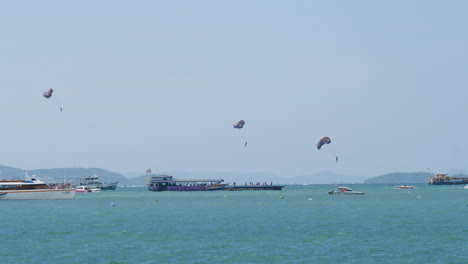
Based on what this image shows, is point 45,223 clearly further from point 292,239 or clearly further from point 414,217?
point 414,217

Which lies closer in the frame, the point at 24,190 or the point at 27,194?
the point at 24,190

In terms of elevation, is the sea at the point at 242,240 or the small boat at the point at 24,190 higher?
the small boat at the point at 24,190

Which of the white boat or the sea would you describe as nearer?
the sea

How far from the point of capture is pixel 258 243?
219 feet

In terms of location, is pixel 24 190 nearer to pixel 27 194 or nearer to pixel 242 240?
pixel 27 194

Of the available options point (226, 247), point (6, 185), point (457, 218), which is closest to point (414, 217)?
point (457, 218)

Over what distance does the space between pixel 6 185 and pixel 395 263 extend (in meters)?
145

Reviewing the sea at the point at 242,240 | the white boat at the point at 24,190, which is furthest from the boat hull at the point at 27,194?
the sea at the point at 242,240

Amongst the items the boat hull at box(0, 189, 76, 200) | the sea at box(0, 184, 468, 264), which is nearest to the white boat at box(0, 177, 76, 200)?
the boat hull at box(0, 189, 76, 200)

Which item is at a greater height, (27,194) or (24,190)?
(24,190)

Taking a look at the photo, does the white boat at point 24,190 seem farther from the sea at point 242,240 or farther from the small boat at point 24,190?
the sea at point 242,240

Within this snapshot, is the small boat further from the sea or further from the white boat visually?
the sea

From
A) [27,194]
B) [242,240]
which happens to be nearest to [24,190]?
[27,194]

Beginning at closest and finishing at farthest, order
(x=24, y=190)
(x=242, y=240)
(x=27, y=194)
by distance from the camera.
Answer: (x=242, y=240)
(x=24, y=190)
(x=27, y=194)
